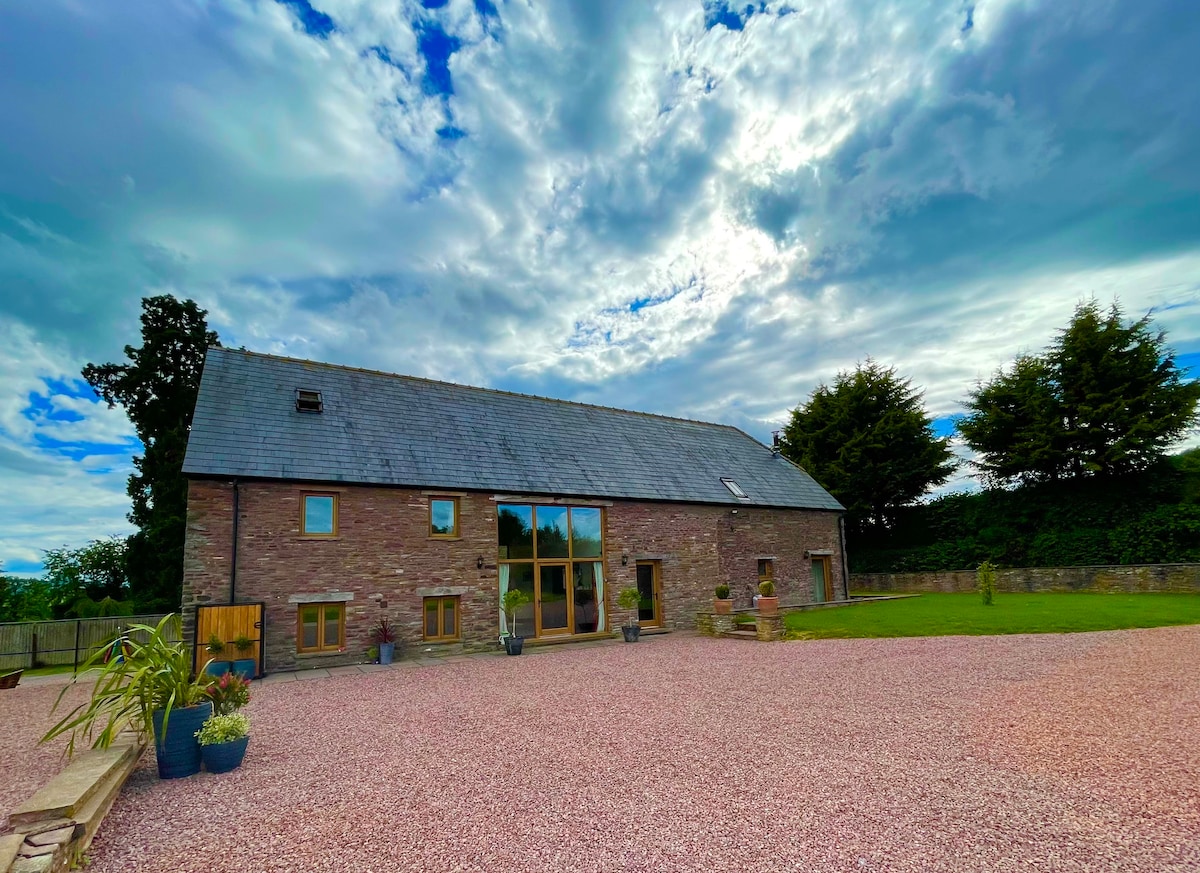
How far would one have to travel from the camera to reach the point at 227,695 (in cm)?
655

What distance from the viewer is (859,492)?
32.0 metres

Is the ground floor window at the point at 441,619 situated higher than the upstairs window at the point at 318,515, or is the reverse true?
the upstairs window at the point at 318,515

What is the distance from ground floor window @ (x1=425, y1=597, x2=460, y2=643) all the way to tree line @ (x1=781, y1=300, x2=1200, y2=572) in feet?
77.0

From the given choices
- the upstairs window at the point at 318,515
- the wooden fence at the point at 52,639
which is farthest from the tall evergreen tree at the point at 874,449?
the wooden fence at the point at 52,639

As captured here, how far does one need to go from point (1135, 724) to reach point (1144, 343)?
23075mm

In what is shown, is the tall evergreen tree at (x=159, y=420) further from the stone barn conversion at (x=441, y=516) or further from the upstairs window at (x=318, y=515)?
the upstairs window at (x=318, y=515)

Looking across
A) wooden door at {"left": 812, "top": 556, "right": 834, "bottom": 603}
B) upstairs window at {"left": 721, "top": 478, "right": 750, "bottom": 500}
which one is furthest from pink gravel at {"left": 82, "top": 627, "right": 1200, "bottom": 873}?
wooden door at {"left": 812, "top": 556, "right": 834, "bottom": 603}

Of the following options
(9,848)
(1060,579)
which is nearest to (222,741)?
(9,848)

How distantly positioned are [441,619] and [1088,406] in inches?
974

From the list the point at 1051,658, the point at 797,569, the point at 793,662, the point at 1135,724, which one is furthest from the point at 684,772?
the point at 797,569

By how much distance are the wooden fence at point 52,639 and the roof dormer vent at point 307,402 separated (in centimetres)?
660

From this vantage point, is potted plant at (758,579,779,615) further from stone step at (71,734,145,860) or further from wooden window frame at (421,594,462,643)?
stone step at (71,734,145,860)

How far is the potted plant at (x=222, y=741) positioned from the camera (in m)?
6.09

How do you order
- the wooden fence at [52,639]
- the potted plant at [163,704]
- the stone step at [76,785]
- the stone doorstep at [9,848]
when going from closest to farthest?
the stone doorstep at [9,848]
the stone step at [76,785]
the potted plant at [163,704]
the wooden fence at [52,639]
